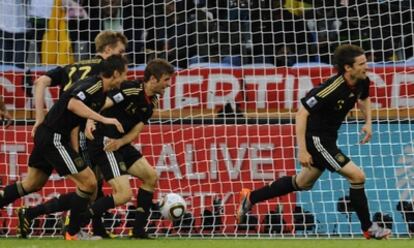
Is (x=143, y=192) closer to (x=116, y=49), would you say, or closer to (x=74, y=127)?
(x=74, y=127)

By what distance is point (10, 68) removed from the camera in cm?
1187

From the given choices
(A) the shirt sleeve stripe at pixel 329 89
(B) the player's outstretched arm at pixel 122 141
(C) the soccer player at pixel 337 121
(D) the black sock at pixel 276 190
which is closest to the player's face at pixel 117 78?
(B) the player's outstretched arm at pixel 122 141

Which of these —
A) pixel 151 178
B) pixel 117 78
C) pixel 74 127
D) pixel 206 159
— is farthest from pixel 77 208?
pixel 206 159

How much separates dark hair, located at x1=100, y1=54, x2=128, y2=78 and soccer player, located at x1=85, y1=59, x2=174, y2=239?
53 cm

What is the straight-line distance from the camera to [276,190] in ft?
30.7

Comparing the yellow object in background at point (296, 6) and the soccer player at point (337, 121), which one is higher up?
the yellow object in background at point (296, 6)

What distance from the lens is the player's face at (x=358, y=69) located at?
8.62m

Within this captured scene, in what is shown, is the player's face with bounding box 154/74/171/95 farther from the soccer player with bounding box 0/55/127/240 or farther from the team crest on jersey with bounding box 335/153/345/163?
the team crest on jersey with bounding box 335/153/345/163

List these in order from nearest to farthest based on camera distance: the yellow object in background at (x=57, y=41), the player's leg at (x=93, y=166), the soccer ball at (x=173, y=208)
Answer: the soccer ball at (x=173, y=208) → the player's leg at (x=93, y=166) → the yellow object in background at (x=57, y=41)

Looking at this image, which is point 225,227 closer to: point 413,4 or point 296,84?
point 296,84

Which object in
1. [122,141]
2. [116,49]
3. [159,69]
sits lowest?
[122,141]

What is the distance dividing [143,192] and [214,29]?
10.8 feet

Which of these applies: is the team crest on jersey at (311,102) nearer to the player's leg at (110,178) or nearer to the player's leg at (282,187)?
the player's leg at (282,187)

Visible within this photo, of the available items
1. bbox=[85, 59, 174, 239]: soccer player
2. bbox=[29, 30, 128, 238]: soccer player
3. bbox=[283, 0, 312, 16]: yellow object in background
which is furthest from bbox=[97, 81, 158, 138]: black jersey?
bbox=[283, 0, 312, 16]: yellow object in background
